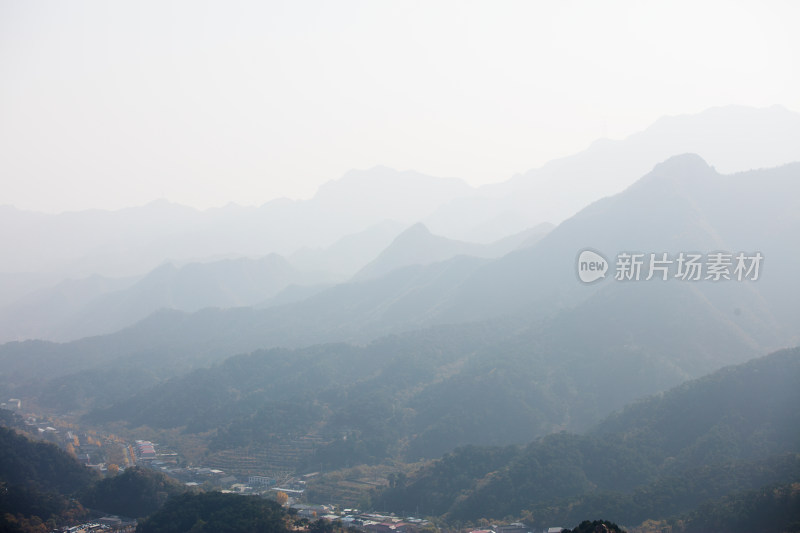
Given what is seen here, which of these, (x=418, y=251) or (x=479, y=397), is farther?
(x=418, y=251)

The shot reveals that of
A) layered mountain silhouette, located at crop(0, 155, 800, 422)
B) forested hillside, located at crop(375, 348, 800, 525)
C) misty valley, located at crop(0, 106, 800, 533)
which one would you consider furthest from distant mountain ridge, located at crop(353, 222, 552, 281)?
forested hillside, located at crop(375, 348, 800, 525)

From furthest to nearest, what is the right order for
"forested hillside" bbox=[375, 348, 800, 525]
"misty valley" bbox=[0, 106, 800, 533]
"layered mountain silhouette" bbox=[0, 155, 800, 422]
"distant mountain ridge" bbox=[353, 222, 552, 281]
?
"distant mountain ridge" bbox=[353, 222, 552, 281] → "layered mountain silhouette" bbox=[0, 155, 800, 422] → "misty valley" bbox=[0, 106, 800, 533] → "forested hillside" bbox=[375, 348, 800, 525]

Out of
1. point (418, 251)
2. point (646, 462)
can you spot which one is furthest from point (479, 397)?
point (418, 251)

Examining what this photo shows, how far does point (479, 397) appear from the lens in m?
65.8

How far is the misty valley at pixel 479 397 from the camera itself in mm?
42688

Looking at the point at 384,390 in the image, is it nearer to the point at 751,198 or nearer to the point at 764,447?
the point at 764,447

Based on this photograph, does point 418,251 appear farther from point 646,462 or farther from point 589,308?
point 646,462

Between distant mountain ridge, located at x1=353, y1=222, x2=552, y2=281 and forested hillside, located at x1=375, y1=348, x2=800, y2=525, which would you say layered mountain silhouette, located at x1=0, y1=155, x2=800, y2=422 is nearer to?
forested hillside, located at x1=375, y1=348, x2=800, y2=525

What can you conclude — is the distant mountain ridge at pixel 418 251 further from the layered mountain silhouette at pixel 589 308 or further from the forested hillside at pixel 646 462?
the forested hillside at pixel 646 462

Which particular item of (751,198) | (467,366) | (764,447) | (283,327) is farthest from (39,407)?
(751,198)

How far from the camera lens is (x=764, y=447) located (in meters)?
44.8

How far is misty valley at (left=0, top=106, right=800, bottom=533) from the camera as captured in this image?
140ft

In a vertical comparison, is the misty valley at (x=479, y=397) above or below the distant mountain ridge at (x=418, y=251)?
below

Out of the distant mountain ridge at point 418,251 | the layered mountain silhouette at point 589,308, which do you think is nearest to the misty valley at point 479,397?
the layered mountain silhouette at point 589,308
